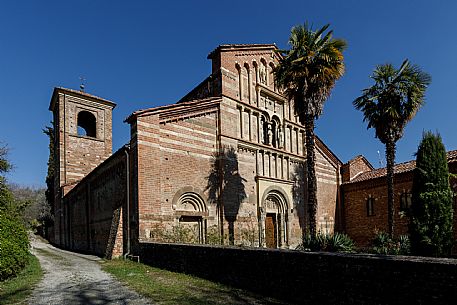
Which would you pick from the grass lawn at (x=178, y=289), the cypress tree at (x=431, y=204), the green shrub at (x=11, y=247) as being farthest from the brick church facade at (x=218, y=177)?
the cypress tree at (x=431, y=204)

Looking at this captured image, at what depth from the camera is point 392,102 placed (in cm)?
1898

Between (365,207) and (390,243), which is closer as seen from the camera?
(390,243)

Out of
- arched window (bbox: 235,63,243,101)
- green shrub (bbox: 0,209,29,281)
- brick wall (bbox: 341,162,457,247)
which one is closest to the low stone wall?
green shrub (bbox: 0,209,29,281)

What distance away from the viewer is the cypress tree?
49.0 ft

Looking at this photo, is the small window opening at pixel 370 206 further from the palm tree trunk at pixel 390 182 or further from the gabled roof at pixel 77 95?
the gabled roof at pixel 77 95

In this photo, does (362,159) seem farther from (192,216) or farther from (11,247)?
(11,247)

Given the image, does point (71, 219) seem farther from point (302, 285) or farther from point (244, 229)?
point (302, 285)

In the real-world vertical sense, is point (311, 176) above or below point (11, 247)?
above

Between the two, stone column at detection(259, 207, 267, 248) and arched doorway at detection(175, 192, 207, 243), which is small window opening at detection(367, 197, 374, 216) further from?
arched doorway at detection(175, 192, 207, 243)

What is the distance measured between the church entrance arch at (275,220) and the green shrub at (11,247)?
1262 centimetres

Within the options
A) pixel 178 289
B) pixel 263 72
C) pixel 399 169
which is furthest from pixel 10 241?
pixel 399 169

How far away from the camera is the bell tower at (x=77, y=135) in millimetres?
29203

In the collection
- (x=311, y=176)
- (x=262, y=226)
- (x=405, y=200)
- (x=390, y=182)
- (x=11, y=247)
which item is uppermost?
(x=311, y=176)

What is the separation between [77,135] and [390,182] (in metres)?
25.1
